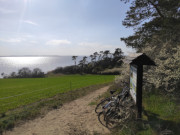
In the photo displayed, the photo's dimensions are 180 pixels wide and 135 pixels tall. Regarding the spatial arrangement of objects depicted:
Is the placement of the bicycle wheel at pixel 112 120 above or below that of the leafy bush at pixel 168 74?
below

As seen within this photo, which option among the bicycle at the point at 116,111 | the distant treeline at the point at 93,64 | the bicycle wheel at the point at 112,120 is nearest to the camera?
the bicycle at the point at 116,111

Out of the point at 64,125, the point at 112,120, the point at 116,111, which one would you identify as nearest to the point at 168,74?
the point at 116,111

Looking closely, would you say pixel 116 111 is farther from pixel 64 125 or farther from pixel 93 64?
pixel 93 64

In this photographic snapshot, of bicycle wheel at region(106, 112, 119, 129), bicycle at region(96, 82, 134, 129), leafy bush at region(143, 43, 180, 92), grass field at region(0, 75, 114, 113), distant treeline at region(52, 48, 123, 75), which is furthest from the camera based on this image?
distant treeline at region(52, 48, 123, 75)

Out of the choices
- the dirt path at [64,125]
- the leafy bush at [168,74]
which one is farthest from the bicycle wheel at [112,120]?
the leafy bush at [168,74]

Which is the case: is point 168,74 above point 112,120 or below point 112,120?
above

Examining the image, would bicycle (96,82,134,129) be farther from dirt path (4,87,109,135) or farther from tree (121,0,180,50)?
tree (121,0,180,50)

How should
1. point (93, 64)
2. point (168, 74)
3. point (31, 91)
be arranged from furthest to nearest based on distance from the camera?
point (93, 64)
point (31, 91)
point (168, 74)

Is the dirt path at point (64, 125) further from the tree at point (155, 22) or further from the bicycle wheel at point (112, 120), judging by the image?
the tree at point (155, 22)

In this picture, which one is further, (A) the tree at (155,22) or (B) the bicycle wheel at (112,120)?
(A) the tree at (155,22)

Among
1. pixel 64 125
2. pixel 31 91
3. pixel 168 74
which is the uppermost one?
pixel 168 74

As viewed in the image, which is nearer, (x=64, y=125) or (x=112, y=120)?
(x=112, y=120)

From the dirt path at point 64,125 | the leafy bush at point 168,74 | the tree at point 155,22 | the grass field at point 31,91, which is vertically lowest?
the grass field at point 31,91

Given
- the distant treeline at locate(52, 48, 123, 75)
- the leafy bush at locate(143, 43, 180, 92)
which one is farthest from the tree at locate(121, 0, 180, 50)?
the distant treeline at locate(52, 48, 123, 75)
